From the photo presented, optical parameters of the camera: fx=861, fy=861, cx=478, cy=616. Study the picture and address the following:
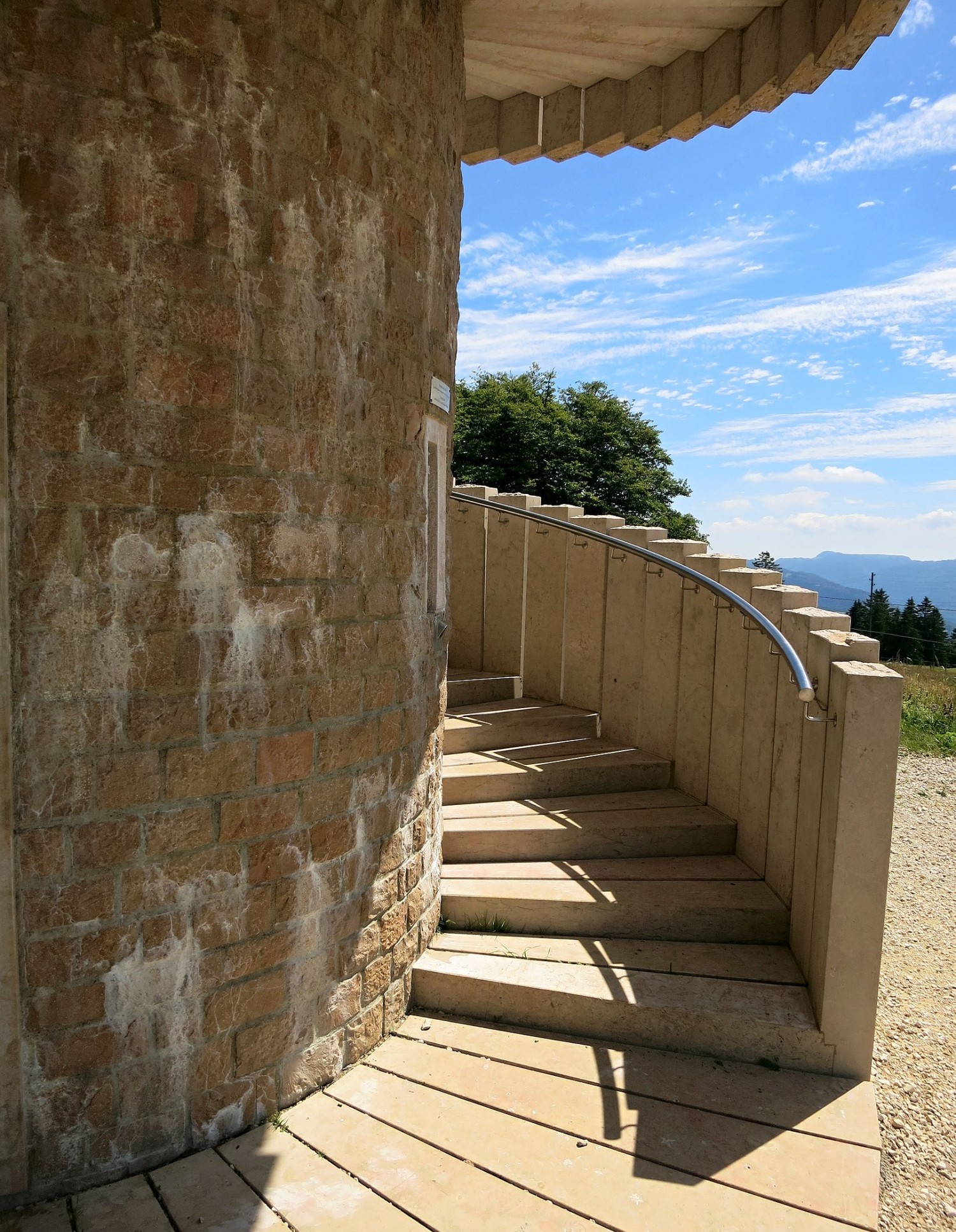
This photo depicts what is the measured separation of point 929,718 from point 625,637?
21.7ft

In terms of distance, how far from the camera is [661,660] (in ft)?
14.3

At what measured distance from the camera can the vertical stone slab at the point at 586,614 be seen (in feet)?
15.6

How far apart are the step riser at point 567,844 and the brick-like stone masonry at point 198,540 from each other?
907mm

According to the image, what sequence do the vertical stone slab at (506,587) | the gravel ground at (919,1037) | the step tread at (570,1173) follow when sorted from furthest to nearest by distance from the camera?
the vertical stone slab at (506,587), the gravel ground at (919,1037), the step tread at (570,1173)

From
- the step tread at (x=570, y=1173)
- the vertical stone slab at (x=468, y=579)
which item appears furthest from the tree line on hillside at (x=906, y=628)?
the step tread at (x=570, y=1173)

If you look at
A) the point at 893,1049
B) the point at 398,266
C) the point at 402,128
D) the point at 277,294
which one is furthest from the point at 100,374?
the point at 893,1049

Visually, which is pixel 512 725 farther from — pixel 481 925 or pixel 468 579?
pixel 481 925

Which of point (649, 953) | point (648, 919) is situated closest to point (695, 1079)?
point (649, 953)

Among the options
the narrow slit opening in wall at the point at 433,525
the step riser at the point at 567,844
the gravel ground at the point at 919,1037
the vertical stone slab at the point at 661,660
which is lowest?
the gravel ground at the point at 919,1037

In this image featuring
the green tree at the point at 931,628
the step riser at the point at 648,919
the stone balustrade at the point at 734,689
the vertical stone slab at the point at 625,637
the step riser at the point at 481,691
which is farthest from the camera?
the green tree at the point at 931,628

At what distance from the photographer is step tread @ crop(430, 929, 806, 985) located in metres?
3.12

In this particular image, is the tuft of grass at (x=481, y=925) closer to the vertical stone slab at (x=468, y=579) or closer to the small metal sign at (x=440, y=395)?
Result: the small metal sign at (x=440, y=395)

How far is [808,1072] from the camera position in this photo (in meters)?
2.84

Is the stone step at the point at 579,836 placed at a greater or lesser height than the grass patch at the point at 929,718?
greater
